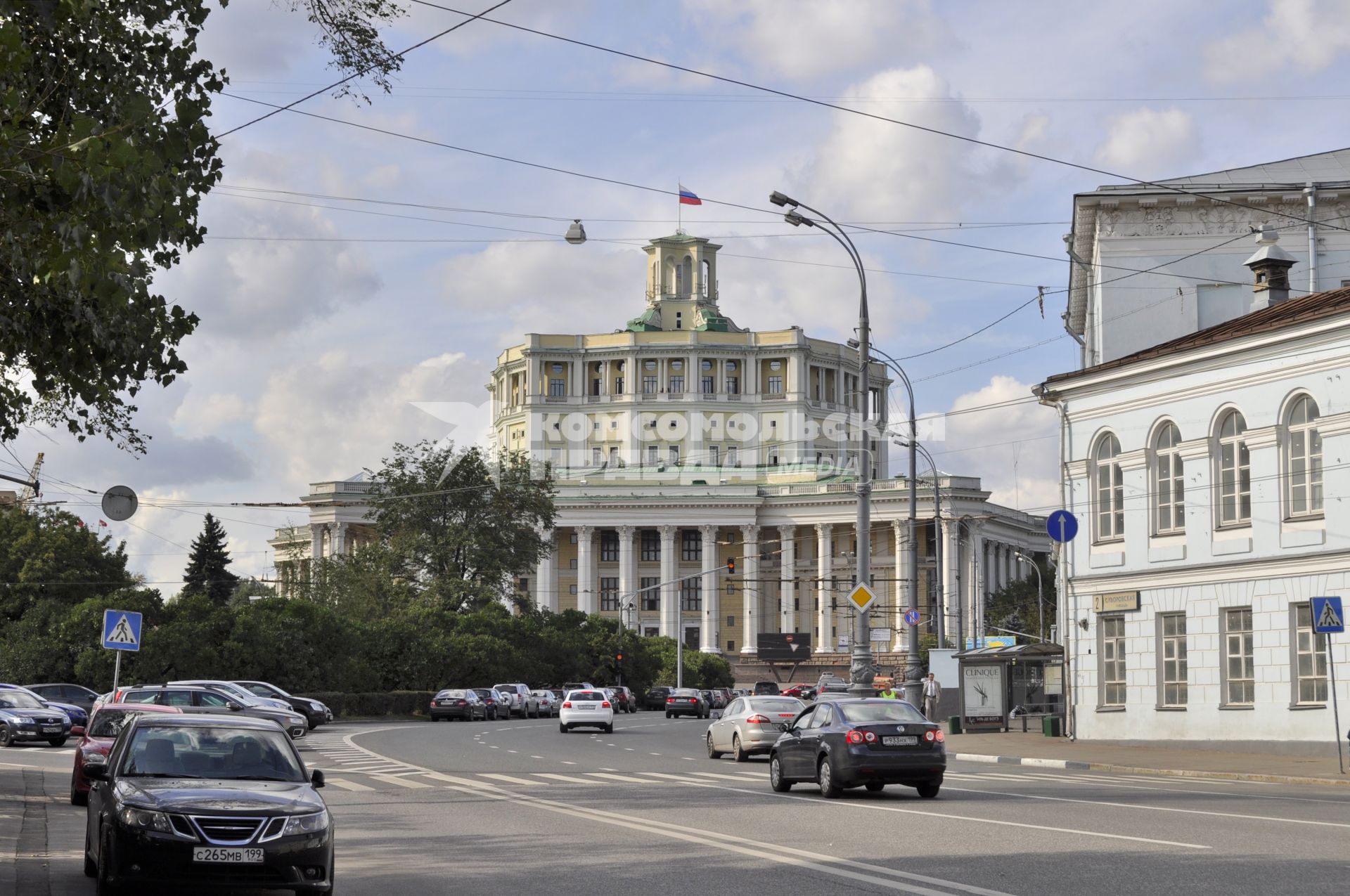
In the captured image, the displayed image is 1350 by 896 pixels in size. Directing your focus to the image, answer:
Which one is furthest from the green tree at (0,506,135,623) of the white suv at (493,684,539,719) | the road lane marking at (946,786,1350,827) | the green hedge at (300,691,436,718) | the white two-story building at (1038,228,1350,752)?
the road lane marking at (946,786,1350,827)

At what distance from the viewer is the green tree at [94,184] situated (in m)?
8.97

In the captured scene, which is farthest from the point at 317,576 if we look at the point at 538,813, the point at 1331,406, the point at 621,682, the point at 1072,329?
the point at 538,813

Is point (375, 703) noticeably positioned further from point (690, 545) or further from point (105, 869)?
point (690, 545)

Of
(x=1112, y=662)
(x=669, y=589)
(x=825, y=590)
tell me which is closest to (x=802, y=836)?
(x=1112, y=662)

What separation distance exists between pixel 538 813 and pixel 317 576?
73419mm

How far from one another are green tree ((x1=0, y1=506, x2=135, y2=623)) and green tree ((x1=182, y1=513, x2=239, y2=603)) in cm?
5078

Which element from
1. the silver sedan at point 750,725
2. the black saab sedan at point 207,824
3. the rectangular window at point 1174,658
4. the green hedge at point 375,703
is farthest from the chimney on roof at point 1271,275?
the green hedge at point 375,703

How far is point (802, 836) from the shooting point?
54.5 feet

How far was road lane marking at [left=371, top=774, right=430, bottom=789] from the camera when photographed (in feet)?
84.3

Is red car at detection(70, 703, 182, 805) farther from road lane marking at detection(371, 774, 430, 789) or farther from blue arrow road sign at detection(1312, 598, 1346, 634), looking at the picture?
blue arrow road sign at detection(1312, 598, 1346, 634)

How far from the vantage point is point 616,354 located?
155500 mm

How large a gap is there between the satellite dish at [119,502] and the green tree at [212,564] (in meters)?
87.1

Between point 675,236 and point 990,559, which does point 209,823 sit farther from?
point 675,236

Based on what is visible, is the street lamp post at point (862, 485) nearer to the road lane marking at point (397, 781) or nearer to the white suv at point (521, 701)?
the road lane marking at point (397, 781)
